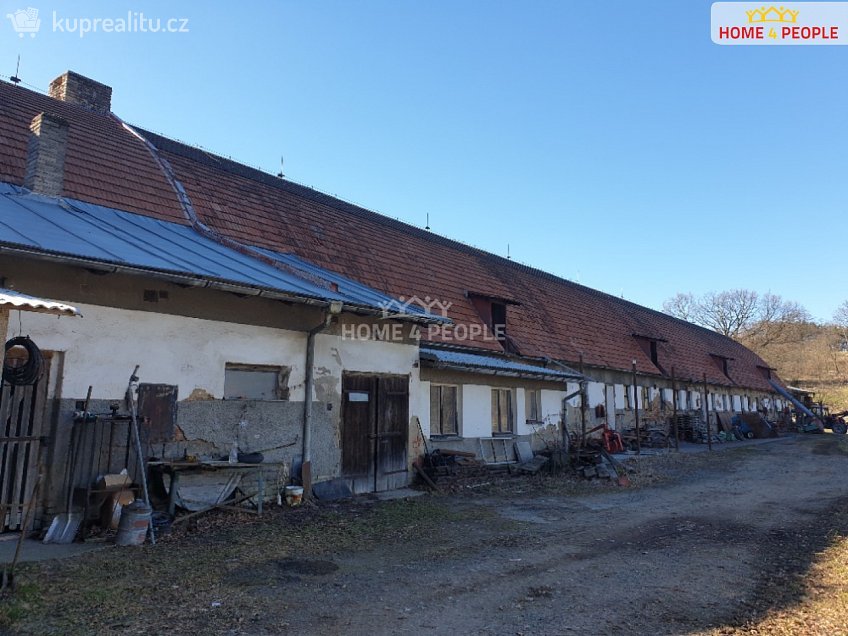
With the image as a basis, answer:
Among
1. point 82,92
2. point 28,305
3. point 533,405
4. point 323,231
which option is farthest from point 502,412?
point 82,92

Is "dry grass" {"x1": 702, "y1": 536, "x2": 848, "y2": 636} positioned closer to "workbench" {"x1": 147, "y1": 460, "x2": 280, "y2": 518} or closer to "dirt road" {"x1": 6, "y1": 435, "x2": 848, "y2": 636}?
"dirt road" {"x1": 6, "y1": 435, "x2": 848, "y2": 636}

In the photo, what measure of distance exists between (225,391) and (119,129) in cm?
824

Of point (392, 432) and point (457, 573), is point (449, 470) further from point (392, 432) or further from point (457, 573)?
point (457, 573)

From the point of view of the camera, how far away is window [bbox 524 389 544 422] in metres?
16.2

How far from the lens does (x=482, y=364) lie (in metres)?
13.6

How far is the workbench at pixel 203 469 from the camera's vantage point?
795 centimetres

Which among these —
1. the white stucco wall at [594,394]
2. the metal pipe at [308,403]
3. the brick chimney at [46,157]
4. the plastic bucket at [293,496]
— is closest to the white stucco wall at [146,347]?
the metal pipe at [308,403]

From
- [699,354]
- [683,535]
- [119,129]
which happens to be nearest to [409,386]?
[683,535]

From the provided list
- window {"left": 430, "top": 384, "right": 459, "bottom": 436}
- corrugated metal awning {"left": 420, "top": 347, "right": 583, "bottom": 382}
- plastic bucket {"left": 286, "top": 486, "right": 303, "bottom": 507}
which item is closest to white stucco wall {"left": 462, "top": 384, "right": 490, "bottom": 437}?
window {"left": 430, "top": 384, "right": 459, "bottom": 436}

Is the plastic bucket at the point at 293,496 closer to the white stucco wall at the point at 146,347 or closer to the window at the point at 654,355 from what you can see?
the white stucco wall at the point at 146,347

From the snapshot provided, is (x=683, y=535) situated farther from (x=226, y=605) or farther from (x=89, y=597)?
(x=89, y=597)

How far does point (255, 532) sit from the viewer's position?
7.81m

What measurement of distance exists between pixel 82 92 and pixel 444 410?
471 inches

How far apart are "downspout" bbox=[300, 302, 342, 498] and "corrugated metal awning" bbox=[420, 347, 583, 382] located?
2.92 metres
